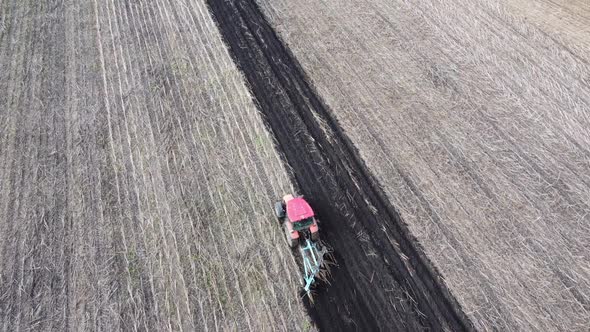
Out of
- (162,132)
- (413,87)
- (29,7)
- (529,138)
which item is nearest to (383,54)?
(413,87)

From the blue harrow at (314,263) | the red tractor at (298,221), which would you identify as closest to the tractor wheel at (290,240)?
the red tractor at (298,221)

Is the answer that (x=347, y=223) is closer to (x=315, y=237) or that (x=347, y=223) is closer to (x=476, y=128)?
(x=315, y=237)

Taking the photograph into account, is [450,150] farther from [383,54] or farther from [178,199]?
[178,199]

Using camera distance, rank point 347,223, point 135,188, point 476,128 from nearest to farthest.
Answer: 1. point 347,223
2. point 135,188
3. point 476,128

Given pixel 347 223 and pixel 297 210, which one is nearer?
pixel 297 210

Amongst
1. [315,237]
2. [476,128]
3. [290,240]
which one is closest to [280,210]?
[290,240]

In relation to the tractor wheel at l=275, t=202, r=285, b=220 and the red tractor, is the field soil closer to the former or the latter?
the red tractor

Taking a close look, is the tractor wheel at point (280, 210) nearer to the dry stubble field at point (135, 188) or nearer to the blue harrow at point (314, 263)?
the dry stubble field at point (135, 188)

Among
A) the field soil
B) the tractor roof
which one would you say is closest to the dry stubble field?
the tractor roof
